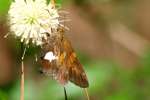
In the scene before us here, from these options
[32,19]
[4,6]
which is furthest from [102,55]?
[32,19]

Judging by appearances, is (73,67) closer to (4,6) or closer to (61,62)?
(61,62)

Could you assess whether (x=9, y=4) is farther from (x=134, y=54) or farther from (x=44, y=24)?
(x=134, y=54)

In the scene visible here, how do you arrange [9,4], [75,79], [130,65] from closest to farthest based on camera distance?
[75,79] → [9,4] → [130,65]

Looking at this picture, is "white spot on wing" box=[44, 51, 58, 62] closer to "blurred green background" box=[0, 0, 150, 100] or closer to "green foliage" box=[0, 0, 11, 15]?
"green foliage" box=[0, 0, 11, 15]

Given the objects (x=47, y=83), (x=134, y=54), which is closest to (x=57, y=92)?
(x=47, y=83)

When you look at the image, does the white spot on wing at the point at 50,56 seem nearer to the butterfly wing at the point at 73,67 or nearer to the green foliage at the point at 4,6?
the butterfly wing at the point at 73,67

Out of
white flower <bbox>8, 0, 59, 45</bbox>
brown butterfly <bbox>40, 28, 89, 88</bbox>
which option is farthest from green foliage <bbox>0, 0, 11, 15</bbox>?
brown butterfly <bbox>40, 28, 89, 88</bbox>
